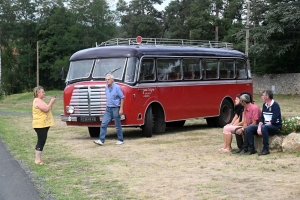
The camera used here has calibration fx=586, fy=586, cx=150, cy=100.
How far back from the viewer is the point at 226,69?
21.9m

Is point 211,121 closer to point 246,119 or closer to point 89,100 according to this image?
point 89,100

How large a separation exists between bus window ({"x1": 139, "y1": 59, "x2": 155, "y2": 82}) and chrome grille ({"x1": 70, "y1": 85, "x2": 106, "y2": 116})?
134cm

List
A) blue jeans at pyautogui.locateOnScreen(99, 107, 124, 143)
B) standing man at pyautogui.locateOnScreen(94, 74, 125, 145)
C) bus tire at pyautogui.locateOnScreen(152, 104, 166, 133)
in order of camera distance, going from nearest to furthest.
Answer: standing man at pyautogui.locateOnScreen(94, 74, 125, 145) → blue jeans at pyautogui.locateOnScreen(99, 107, 124, 143) → bus tire at pyautogui.locateOnScreen(152, 104, 166, 133)

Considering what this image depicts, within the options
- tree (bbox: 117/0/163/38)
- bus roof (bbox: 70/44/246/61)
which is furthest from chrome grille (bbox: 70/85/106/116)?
tree (bbox: 117/0/163/38)

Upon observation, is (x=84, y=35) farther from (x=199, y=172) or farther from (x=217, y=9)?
(x=199, y=172)

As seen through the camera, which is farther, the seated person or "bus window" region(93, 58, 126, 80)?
"bus window" region(93, 58, 126, 80)

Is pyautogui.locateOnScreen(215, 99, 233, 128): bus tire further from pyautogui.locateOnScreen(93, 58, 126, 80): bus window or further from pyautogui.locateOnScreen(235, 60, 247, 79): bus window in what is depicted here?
pyautogui.locateOnScreen(93, 58, 126, 80): bus window

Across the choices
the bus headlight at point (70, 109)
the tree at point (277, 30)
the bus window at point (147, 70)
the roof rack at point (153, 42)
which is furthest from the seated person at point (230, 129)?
the tree at point (277, 30)

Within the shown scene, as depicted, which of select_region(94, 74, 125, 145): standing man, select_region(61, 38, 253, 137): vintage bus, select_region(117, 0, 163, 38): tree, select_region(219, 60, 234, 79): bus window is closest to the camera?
select_region(94, 74, 125, 145): standing man

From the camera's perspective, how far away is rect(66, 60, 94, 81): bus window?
58.2 ft

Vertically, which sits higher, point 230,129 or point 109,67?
point 109,67

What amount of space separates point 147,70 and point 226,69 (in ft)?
16.6

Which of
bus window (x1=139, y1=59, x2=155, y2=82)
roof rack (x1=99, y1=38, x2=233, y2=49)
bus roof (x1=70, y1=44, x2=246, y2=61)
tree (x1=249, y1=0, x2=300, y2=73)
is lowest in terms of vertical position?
bus window (x1=139, y1=59, x2=155, y2=82)

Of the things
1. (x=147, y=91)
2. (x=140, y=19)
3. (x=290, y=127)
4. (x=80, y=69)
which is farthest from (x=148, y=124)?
(x=140, y=19)
